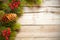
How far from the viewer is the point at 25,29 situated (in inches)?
45.1

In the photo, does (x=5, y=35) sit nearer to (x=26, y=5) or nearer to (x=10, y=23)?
(x=10, y=23)

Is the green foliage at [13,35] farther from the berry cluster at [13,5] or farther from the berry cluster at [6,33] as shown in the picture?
the berry cluster at [13,5]

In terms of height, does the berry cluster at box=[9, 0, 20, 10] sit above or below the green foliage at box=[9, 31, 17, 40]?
above

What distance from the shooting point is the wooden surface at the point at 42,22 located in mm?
1142

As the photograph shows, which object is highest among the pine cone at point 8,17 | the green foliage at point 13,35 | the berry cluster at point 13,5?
the berry cluster at point 13,5

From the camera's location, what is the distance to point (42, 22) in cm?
116

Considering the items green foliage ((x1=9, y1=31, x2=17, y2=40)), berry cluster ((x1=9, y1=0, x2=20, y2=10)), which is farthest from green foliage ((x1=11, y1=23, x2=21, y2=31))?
berry cluster ((x1=9, y1=0, x2=20, y2=10))

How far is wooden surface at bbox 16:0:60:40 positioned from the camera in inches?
44.9

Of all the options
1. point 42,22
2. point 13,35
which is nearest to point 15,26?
point 13,35

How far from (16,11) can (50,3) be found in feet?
0.94

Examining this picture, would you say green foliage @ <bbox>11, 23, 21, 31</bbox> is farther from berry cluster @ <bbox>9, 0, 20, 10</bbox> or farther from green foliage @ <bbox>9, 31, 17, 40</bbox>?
berry cluster @ <bbox>9, 0, 20, 10</bbox>

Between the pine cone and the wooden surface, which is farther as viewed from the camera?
the wooden surface

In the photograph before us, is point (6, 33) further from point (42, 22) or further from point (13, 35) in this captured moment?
point (42, 22)

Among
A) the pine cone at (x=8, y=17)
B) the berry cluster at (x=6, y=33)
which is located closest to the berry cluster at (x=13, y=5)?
the pine cone at (x=8, y=17)
